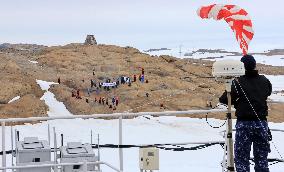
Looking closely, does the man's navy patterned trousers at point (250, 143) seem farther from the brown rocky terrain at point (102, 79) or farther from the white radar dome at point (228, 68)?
the brown rocky terrain at point (102, 79)

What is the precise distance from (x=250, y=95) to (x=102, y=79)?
1859 centimetres

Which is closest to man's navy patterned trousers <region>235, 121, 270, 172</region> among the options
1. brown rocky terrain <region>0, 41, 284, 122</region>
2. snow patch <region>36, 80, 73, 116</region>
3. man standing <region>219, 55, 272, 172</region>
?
man standing <region>219, 55, 272, 172</region>

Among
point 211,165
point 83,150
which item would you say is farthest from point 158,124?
point 83,150

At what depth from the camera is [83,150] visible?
20.6 ft

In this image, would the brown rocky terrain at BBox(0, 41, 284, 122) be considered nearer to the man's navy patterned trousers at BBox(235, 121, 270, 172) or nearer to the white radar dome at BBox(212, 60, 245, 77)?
the man's navy patterned trousers at BBox(235, 121, 270, 172)

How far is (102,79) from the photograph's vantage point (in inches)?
934

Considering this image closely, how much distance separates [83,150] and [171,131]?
925 cm

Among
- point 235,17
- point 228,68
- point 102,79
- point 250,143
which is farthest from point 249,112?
point 102,79

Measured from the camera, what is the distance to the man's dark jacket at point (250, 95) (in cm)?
541

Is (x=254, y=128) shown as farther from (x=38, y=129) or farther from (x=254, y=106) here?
(x=38, y=129)

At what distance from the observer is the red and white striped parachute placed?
788cm

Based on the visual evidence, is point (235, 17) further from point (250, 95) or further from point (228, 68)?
point (228, 68)

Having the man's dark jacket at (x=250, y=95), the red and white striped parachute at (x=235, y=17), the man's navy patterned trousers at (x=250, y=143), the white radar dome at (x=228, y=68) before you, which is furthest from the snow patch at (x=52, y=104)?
the white radar dome at (x=228, y=68)

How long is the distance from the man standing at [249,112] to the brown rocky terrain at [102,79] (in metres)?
13.0
